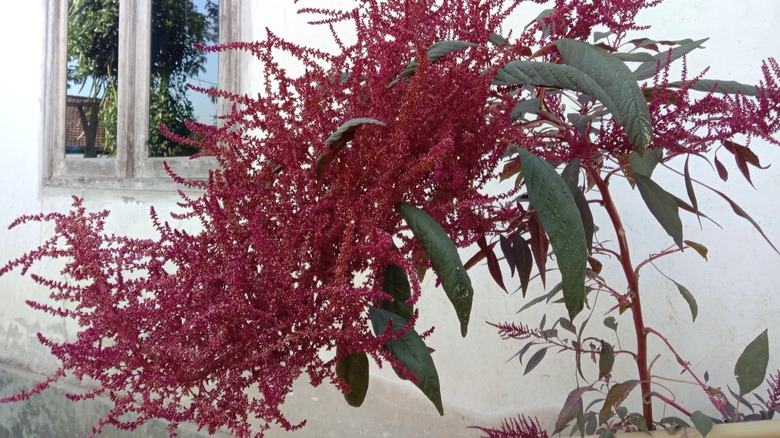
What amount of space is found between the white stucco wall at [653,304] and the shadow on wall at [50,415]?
1.19 ft

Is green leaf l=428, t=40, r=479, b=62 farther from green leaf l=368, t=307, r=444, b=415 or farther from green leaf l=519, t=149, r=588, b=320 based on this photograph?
green leaf l=368, t=307, r=444, b=415

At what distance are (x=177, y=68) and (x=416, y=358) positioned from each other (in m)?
2.56

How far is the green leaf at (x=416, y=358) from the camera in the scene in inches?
25.1

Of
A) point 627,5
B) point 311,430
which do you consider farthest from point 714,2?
point 311,430

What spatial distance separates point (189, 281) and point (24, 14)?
3.57 m

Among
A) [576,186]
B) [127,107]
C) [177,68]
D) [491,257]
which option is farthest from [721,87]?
[127,107]

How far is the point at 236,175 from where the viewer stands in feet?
2.26

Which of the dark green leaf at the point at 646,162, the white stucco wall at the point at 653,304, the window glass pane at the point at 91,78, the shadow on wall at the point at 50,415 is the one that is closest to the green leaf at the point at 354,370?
the dark green leaf at the point at 646,162

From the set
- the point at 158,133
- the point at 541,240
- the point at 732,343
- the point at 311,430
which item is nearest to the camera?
the point at 541,240

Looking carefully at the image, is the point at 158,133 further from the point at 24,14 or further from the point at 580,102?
the point at 580,102

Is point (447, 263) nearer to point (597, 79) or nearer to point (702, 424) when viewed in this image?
point (597, 79)

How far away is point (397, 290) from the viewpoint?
0.77 metres

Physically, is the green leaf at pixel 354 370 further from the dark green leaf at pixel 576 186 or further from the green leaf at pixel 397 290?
the dark green leaf at pixel 576 186

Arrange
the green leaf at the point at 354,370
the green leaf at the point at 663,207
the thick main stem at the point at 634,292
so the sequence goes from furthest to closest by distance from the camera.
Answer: the thick main stem at the point at 634,292
the green leaf at the point at 663,207
the green leaf at the point at 354,370
